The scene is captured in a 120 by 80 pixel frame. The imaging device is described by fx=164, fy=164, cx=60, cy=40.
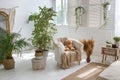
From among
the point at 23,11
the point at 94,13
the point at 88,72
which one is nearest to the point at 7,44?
the point at 88,72

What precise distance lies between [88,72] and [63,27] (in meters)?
2.90

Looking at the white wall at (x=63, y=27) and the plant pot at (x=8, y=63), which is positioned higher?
the white wall at (x=63, y=27)

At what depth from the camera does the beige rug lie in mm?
3913

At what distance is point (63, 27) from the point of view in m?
6.75

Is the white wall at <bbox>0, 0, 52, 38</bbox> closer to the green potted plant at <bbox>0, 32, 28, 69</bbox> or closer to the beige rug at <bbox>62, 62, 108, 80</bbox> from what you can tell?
the green potted plant at <bbox>0, 32, 28, 69</bbox>

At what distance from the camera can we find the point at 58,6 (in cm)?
706

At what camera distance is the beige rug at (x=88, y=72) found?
391 centimetres

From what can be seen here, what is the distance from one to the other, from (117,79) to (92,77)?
1709 millimetres

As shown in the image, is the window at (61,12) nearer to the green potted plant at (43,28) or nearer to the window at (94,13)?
the window at (94,13)

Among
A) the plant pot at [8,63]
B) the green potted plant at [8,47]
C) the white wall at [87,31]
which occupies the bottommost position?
the plant pot at [8,63]

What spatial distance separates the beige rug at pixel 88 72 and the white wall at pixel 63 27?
1.16 metres

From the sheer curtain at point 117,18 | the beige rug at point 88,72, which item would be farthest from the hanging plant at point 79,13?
the beige rug at point 88,72

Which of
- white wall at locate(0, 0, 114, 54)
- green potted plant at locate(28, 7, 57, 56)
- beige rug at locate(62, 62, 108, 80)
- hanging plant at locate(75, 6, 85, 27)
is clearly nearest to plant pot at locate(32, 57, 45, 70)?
green potted plant at locate(28, 7, 57, 56)

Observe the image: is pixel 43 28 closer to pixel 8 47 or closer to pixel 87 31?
pixel 8 47
